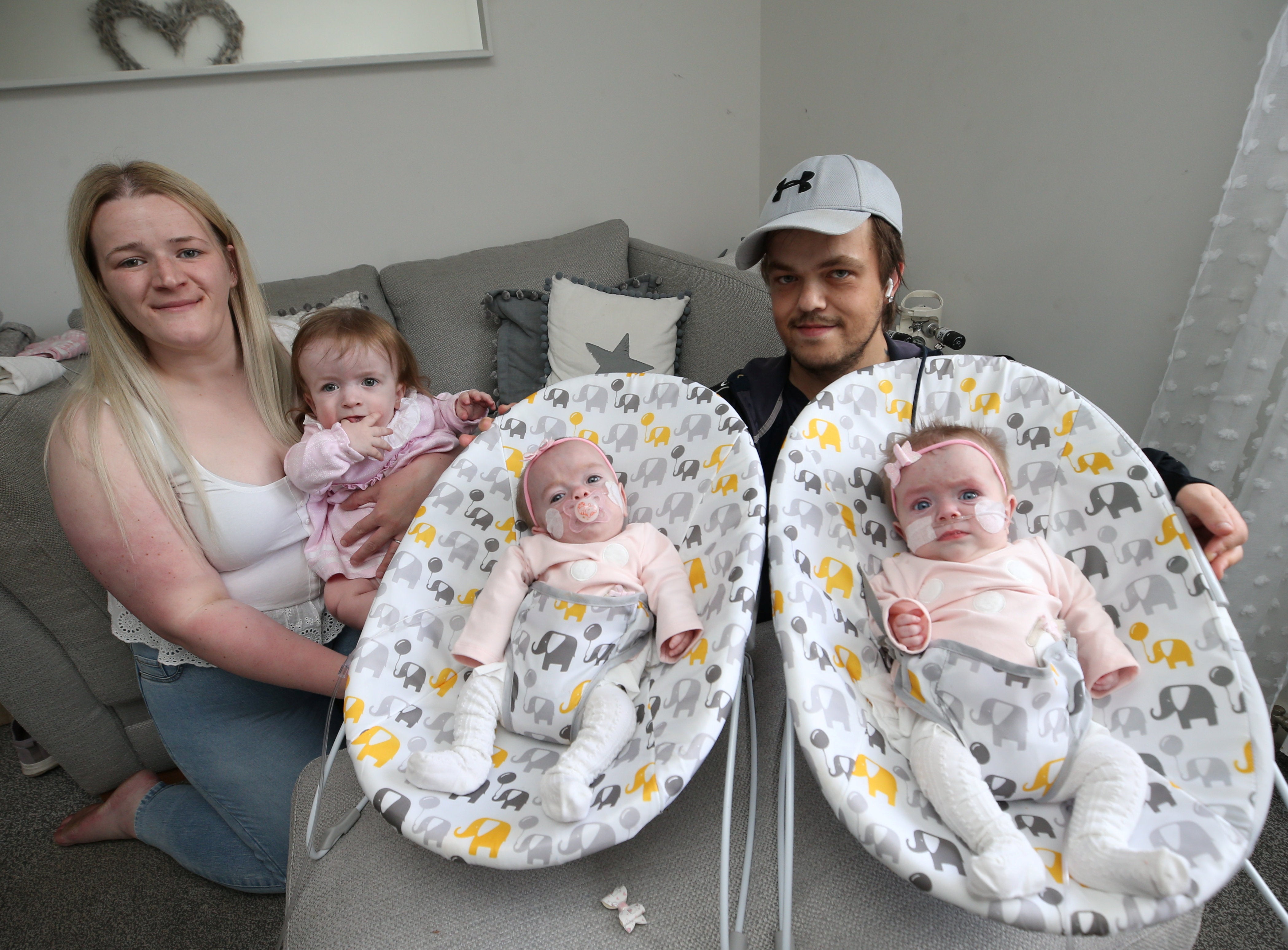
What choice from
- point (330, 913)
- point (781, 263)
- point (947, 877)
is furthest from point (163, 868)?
point (781, 263)

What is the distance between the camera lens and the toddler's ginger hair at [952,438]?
1089mm

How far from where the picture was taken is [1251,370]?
4.39 feet

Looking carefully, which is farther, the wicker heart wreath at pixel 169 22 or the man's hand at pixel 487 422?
the wicker heart wreath at pixel 169 22

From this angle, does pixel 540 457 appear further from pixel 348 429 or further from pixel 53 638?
pixel 53 638

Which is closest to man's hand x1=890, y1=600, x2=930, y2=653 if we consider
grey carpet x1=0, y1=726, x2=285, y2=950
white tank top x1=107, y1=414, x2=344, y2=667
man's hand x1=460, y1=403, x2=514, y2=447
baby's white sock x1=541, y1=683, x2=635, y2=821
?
baby's white sock x1=541, y1=683, x2=635, y2=821

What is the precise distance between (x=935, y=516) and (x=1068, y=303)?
1.12m

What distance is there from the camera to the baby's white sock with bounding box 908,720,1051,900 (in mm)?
697

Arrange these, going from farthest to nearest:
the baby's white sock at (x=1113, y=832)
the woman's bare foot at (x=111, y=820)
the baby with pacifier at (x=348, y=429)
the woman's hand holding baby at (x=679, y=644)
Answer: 1. the woman's bare foot at (x=111, y=820)
2. the baby with pacifier at (x=348, y=429)
3. the woman's hand holding baby at (x=679, y=644)
4. the baby's white sock at (x=1113, y=832)

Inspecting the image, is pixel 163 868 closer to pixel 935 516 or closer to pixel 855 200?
pixel 935 516

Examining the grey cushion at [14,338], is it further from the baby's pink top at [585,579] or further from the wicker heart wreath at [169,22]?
the baby's pink top at [585,579]

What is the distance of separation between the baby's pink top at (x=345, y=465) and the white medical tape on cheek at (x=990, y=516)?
107 centimetres

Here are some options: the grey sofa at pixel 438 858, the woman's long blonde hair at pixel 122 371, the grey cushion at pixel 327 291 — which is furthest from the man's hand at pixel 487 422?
→ the grey cushion at pixel 327 291

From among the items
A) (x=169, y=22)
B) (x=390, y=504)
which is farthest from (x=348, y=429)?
(x=169, y=22)

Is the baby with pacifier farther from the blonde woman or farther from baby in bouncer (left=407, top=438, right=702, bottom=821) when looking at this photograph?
baby in bouncer (left=407, top=438, right=702, bottom=821)
